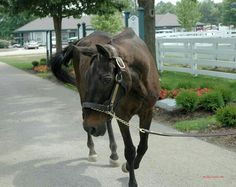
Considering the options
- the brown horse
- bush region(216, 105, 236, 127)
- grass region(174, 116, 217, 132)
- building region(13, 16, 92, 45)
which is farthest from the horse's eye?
building region(13, 16, 92, 45)

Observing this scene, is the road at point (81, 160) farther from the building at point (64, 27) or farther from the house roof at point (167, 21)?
the house roof at point (167, 21)

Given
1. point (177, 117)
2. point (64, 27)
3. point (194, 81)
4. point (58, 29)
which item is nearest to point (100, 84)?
point (177, 117)

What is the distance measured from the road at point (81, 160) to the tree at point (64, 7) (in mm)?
11353

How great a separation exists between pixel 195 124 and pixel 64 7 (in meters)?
14.5

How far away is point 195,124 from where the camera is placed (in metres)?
7.66

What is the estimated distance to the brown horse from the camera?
11.3 ft

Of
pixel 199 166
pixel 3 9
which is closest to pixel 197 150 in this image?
pixel 199 166

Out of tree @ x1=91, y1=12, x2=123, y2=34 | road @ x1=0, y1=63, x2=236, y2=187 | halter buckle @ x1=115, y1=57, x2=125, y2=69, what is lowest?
road @ x1=0, y1=63, x2=236, y2=187

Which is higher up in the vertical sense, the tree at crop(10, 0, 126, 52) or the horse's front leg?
the tree at crop(10, 0, 126, 52)

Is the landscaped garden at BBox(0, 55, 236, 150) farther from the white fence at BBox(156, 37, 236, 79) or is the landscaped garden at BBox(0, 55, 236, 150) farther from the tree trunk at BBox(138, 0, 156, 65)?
the white fence at BBox(156, 37, 236, 79)

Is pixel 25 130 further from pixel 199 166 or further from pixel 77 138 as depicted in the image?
pixel 199 166

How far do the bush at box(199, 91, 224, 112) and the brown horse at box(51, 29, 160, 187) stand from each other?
331cm

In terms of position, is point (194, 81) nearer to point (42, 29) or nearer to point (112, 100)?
point (112, 100)

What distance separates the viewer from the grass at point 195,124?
747cm
